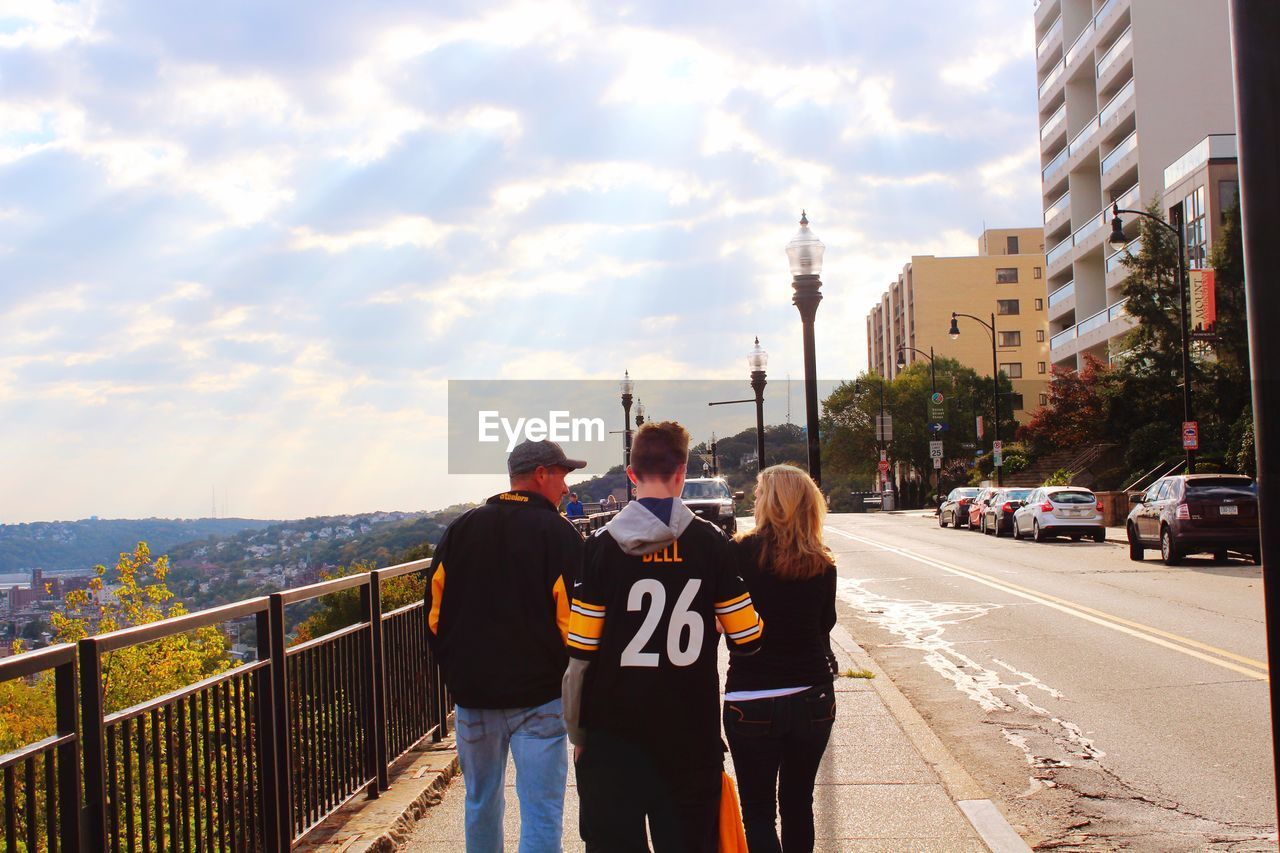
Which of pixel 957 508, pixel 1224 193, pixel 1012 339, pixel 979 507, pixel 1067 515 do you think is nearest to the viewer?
pixel 1067 515

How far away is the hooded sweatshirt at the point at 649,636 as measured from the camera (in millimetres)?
3764

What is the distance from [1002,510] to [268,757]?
111 ft

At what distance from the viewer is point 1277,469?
303cm

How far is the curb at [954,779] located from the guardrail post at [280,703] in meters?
3.21

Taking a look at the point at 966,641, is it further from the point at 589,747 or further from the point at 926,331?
the point at 926,331

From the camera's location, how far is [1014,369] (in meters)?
108

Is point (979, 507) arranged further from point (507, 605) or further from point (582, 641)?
point (582, 641)

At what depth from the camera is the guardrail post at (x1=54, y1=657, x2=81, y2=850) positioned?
359 centimetres

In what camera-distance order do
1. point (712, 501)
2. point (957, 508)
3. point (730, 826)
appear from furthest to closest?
point (957, 508) < point (712, 501) < point (730, 826)

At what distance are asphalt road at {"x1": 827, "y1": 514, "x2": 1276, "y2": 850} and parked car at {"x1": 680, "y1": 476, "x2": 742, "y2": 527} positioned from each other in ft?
32.6

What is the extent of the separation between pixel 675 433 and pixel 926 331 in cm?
11124

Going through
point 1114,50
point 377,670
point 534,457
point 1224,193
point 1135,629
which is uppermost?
point 1114,50

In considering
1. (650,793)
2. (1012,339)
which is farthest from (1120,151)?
(650,793)

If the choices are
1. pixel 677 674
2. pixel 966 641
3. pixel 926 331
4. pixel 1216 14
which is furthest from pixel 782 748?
pixel 926 331
